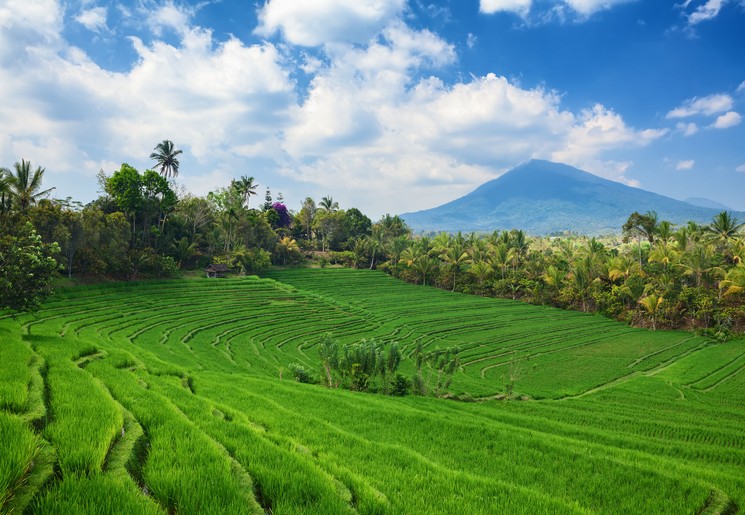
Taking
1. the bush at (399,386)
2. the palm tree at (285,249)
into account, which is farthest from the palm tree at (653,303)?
the palm tree at (285,249)

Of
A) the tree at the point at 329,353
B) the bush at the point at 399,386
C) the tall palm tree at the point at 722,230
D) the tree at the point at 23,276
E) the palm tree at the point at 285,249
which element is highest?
the tall palm tree at the point at 722,230

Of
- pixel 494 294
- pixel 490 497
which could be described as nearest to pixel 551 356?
pixel 490 497

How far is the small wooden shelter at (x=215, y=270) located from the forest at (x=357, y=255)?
3.84 ft

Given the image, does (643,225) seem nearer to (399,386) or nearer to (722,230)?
(722,230)

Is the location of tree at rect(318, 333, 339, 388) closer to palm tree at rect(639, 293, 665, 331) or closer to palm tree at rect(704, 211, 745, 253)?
palm tree at rect(639, 293, 665, 331)

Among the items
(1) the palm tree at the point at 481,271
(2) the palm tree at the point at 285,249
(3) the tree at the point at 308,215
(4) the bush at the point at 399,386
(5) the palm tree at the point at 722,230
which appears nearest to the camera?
(4) the bush at the point at 399,386

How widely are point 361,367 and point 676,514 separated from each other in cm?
1254

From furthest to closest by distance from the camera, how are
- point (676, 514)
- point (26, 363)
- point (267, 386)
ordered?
point (267, 386), point (26, 363), point (676, 514)

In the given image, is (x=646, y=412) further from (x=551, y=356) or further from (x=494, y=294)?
(x=494, y=294)

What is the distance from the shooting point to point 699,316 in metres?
40.5

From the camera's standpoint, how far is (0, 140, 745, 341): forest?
3628 centimetres

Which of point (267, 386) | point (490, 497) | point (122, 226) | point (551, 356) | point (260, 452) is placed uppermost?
point (122, 226)

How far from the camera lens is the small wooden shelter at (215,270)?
52.0 metres

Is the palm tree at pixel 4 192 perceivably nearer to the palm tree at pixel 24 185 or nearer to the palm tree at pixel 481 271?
the palm tree at pixel 24 185
